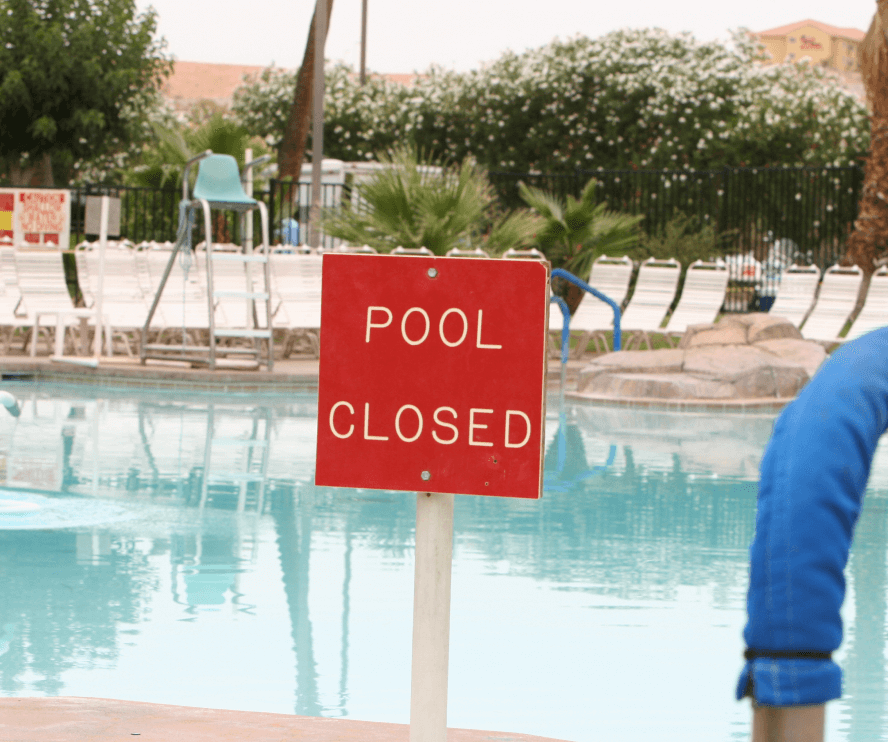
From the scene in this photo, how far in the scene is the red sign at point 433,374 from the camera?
220cm

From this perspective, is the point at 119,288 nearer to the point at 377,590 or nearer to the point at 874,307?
the point at 874,307

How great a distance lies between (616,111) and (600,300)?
18036 millimetres

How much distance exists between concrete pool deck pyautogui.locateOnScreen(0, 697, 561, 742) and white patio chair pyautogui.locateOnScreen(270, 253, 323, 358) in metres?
10.9

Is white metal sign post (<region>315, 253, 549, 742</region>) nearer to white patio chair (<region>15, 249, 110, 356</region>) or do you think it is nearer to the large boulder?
the large boulder

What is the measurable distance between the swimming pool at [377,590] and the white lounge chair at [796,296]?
6.53 metres

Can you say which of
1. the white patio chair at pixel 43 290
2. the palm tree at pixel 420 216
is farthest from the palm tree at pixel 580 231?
the white patio chair at pixel 43 290

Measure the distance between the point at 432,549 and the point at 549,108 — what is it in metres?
30.4

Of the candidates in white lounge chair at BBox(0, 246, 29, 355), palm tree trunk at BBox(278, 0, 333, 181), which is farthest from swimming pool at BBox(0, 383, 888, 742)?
palm tree trunk at BBox(278, 0, 333, 181)

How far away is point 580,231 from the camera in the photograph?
1584 cm

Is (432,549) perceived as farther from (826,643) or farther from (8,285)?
(8,285)

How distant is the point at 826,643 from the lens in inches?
46.9

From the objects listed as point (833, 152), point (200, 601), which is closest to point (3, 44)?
point (833, 152)

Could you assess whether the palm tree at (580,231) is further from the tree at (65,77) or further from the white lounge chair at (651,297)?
the tree at (65,77)

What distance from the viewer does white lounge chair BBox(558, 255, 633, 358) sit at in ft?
48.4
